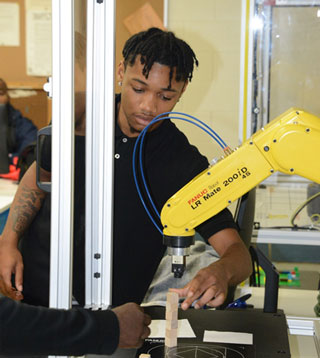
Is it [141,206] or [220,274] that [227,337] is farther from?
[141,206]

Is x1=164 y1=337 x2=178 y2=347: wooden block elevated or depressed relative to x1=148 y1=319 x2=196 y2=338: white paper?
elevated

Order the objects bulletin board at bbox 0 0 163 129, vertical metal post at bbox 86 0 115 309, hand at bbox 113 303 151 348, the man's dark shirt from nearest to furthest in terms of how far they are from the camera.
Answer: the man's dark shirt, hand at bbox 113 303 151 348, vertical metal post at bbox 86 0 115 309, bulletin board at bbox 0 0 163 129

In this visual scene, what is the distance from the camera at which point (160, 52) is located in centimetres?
155

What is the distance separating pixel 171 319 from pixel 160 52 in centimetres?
71

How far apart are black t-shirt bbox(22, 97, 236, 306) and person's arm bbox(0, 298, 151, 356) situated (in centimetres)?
50

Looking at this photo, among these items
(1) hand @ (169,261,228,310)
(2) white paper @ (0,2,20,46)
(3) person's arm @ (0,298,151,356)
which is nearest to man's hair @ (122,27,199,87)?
(1) hand @ (169,261,228,310)

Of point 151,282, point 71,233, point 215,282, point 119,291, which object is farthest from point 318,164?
point 151,282

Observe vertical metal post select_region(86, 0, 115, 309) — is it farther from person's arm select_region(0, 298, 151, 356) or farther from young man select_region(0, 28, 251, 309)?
person's arm select_region(0, 298, 151, 356)

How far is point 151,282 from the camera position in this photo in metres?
1.79

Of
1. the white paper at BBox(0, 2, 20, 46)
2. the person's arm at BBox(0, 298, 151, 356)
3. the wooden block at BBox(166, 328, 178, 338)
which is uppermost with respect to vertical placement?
the white paper at BBox(0, 2, 20, 46)

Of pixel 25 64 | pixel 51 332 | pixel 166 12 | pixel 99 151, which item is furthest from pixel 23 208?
pixel 25 64

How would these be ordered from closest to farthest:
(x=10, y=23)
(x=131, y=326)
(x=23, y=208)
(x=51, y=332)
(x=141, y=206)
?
1. (x=51, y=332)
2. (x=131, y=326)
3. (x=23, y=208)
4. (x=141, y=206)
5. (x=10, y=23)

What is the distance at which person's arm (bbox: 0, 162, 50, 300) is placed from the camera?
134 cm

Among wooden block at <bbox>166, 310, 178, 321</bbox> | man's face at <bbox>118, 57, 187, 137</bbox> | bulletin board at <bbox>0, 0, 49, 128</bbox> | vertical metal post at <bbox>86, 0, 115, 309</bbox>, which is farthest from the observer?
bulletin board at <bbox>0, 0, 49, 128</bbox>
